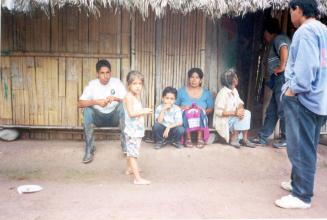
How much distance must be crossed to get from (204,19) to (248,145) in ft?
6.85

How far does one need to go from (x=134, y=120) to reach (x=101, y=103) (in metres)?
0.94

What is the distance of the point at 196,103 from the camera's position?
21.4ft

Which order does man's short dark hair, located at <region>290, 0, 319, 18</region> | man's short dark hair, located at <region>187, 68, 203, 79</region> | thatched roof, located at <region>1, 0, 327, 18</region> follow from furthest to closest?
man's short dark hair, located at <region>187, 68, 203, 79</region>, thatched roof, located at <region>1, 0, 327, 18</region>, man's short dark hair, located at <region>290, 0, 319, 18</region>

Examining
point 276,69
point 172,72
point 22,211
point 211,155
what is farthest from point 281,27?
point 22,211

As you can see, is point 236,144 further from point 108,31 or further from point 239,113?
point 108,31

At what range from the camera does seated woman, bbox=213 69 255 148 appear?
6.43 m

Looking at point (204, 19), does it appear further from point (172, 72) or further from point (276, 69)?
point (276, 69)

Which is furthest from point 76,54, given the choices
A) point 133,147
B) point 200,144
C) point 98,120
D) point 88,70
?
point 200,144

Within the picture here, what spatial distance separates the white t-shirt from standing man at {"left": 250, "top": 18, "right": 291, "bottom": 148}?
2.23m

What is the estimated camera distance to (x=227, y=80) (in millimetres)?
6492

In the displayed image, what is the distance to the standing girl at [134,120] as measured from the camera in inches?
196

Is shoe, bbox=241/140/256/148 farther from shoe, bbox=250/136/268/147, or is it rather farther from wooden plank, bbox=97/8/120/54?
wooden plank, bbox=97/8/120/54

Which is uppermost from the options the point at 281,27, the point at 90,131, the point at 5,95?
the point at 281,27

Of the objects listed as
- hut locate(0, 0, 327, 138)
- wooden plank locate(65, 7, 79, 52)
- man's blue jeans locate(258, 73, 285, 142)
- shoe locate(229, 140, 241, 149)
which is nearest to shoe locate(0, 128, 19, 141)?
hut locate(0, 0, 327, 138)
